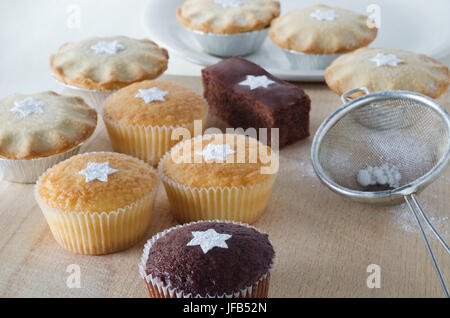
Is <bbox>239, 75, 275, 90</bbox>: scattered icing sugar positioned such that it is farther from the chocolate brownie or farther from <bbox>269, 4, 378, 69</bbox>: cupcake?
<bbox>269, 4, 378, 69</bbox>: cupcake

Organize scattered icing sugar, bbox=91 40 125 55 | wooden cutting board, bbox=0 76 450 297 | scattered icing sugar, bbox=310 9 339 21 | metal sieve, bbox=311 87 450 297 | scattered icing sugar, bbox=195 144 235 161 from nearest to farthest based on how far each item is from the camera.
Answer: wooden cutting board, bbox=0 76 450 297
scattered icing sugar, bbox=195 144 235 161
metal sieve, bbox=311 87 450 297
scattered icing sugar, bbox=91 40 125 55
scattered icing sugar, bbox=310 9 339 21

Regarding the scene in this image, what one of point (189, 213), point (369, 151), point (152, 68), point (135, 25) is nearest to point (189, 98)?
point (152, 68)

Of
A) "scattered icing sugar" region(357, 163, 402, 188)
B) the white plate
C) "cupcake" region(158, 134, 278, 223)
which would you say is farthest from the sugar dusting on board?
the white plate

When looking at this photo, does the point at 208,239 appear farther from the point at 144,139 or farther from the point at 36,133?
the point at 36,133

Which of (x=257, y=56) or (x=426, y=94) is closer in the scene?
(x=426, y=94)

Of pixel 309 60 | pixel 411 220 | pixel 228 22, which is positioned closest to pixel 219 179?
pixel 411 220
